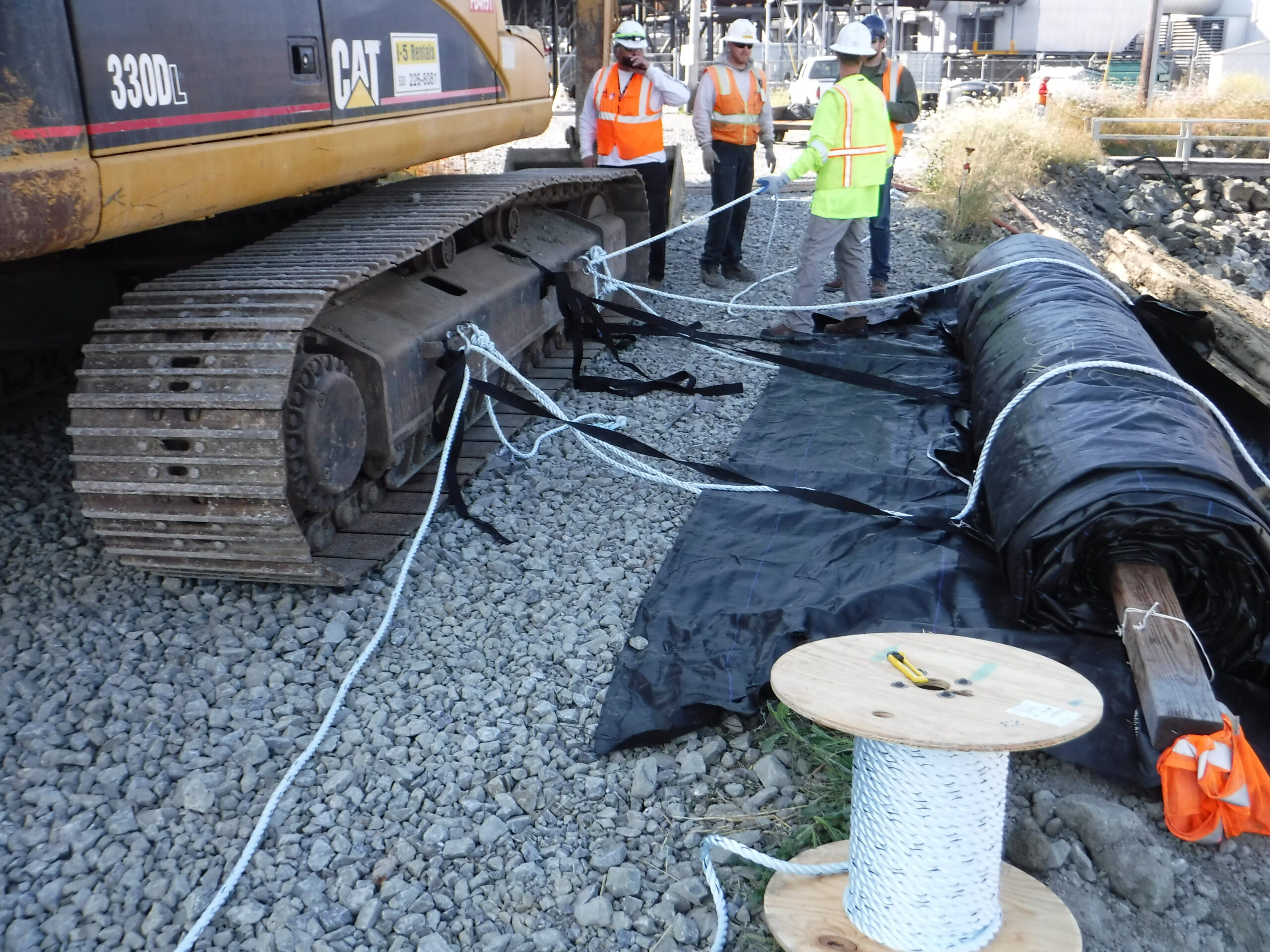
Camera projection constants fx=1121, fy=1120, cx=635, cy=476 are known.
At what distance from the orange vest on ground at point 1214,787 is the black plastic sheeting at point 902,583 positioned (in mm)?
238

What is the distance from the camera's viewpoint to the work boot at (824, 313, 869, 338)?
7332 mm

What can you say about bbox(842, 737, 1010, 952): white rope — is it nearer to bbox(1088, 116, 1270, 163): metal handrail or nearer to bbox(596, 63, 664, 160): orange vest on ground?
bbox(596, 63, 664, 160): orange vest on ground

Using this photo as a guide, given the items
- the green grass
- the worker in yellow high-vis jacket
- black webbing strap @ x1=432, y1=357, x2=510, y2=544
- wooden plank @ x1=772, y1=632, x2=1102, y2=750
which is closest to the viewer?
wooden plank @ x1=772, y1=632, x2=1102, y2=750

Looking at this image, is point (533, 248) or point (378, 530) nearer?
point (378, 530)

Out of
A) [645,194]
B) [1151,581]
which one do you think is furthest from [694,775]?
[645,194]

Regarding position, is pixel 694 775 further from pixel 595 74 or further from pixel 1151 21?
pixel 1151 21

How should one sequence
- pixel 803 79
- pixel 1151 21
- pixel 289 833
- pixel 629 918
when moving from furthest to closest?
1. pixel 803 79
2. pixel 1151 21
3. pixel 289 833
4. pixel 629 918

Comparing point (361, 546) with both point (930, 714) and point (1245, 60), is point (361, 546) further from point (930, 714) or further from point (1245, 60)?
point (1245, 60)

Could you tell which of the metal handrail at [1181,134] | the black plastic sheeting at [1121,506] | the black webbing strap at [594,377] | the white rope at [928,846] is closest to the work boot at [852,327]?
the black webbing strap at [594,377]

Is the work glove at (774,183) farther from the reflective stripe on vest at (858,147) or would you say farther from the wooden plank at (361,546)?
the wooden plank at (361,546)

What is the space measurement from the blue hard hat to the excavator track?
16.3 feet

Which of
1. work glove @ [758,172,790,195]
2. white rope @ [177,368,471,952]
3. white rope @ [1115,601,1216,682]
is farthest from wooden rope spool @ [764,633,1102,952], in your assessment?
work glove @ [758,172,790,195]

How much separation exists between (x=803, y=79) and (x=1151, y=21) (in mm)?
6997

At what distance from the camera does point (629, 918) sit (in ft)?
8.52
